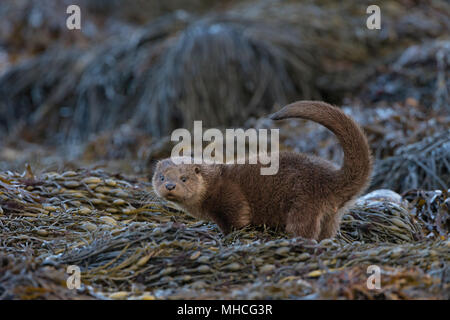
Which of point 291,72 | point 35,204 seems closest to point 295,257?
point 35,204

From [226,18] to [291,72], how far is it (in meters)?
2.07

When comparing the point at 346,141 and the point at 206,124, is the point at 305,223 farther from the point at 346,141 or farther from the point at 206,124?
the point at 206,124

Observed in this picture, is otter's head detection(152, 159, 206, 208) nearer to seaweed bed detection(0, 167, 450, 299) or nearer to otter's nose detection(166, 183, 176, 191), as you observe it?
otter's nose detection(166, 183, 176, 191)

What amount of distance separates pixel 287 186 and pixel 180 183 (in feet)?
3.01

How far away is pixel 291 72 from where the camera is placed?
11.5m

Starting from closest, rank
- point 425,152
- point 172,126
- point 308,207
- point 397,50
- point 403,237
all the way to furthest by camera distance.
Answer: point 308,207 < point 403,237 < point 425,152 < point 172,126 < point 397,50

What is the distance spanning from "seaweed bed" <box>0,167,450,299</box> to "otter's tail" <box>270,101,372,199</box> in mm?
465

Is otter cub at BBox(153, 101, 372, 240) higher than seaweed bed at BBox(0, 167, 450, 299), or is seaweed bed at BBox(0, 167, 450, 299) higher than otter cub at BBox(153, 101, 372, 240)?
otter cub at BBox(153, 101, 372, 240)

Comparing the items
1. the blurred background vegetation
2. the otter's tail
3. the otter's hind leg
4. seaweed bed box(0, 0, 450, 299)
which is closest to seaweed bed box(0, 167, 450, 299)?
seaweed bed box(0, 0, 450, 299)

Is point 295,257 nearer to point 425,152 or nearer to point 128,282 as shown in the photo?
point 128,282

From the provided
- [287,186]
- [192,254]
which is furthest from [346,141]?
[192,254]

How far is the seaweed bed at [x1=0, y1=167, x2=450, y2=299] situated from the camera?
11.2 ft

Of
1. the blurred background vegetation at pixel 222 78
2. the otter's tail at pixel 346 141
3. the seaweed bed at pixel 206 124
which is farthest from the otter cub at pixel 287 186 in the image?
the blurred background vegetation at pixel 222 78

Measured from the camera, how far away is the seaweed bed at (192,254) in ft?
11.2
